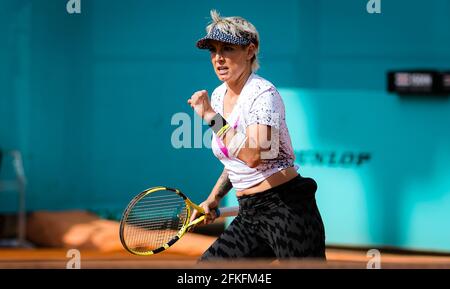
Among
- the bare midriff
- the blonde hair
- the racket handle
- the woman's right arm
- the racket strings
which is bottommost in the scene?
the racket strings

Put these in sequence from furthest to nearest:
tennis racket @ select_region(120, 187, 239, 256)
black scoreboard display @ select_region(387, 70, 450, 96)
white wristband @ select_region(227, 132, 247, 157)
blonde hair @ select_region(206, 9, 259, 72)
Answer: black scoreboard display @ select_region(387, 70, 450, 96), tennis racket @ select_region(120, 187, 239, 256), blonde hair @ select_region(206, 9, 259, 72), white wristband @ select_region(227, 132, 247, 157)

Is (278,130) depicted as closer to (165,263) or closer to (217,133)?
(217,133)

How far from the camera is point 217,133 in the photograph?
11.6 feet

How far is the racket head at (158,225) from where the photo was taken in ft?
12.9

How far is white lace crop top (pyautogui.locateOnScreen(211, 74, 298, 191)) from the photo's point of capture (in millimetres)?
3482

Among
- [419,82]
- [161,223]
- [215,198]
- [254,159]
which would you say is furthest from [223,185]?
[419,82]

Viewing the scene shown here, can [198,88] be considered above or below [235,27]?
below

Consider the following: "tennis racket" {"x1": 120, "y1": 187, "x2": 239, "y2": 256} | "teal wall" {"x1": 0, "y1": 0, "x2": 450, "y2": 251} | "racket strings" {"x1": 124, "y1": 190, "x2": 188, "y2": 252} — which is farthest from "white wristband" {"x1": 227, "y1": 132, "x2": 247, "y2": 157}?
"teal wall" {"x1": 0, "y1": 0, "x2": 450, "y2": 251}

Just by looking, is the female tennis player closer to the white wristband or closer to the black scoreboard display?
the white wristband

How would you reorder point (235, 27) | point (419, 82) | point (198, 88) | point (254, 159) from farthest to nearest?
point (198, 88) < point (419, 82) < point (235, 27) < point (254, 159)

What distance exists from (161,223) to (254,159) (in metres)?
0.78

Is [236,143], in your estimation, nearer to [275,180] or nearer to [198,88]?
[275,180]

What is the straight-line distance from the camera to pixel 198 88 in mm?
7668

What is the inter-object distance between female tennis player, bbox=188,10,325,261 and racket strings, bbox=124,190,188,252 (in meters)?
0.37
